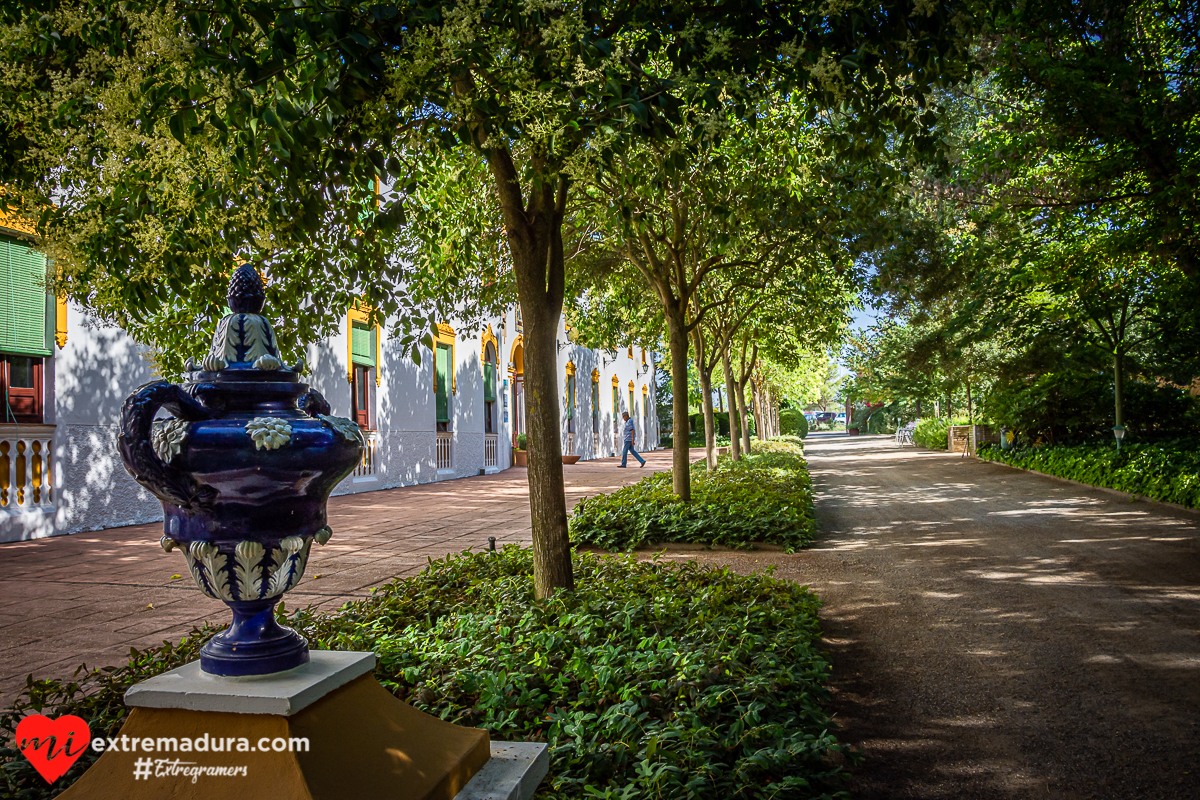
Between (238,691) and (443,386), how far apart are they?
19162 millimetres

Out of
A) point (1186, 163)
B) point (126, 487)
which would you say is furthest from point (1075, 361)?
point (126, 487)

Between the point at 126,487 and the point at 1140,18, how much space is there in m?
15.3

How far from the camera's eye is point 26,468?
30.0ft

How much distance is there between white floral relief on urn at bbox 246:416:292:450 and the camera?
1.54 m

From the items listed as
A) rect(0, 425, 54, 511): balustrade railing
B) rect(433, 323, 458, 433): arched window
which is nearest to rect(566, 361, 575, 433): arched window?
rect(433, 323, 458, 433): arched window

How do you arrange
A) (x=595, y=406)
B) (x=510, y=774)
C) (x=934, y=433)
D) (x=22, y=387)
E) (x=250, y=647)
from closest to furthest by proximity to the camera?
(x=250, y=647), (x=510, y=774), (x=22, y=387), (x=934, y=433), (x=595, y=406)

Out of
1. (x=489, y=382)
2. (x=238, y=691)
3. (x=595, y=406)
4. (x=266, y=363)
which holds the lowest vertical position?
(x=238, y=691)

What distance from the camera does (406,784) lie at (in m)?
1.74

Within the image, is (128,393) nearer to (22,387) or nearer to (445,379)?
(22,387)

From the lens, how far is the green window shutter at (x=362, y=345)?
1611cm

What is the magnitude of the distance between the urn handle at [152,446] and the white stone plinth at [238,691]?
0.40 m

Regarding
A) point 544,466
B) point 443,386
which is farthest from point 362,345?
point 544,466

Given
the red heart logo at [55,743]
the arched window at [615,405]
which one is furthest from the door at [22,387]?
the arched window at [615,405]

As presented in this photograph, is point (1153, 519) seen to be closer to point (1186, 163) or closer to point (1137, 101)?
point (1186, 163)
